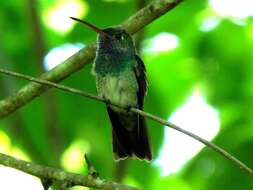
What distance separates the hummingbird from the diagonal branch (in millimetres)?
972

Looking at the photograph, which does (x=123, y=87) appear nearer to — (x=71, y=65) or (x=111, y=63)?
(x=111, y=63)

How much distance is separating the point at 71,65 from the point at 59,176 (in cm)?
84

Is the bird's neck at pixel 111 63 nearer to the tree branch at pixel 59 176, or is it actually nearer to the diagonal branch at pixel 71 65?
the diagonal branch at pixel 71 65

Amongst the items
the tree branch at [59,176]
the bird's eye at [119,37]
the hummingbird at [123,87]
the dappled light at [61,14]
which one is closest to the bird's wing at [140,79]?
the hummingbird at [123,87]

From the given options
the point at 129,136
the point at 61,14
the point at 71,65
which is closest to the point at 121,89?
the point at 129,136

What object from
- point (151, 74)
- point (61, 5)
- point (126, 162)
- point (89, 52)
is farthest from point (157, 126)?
point (61, 5)

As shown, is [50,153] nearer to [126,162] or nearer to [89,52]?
[126,162]

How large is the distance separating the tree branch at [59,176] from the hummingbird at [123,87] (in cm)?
150

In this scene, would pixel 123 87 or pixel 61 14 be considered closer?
pixel 123 87

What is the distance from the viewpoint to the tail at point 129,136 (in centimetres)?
526

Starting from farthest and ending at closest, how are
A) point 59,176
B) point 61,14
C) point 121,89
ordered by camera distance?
point 61,14
point 121,89
point 59,176

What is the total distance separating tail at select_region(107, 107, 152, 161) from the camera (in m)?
5.26

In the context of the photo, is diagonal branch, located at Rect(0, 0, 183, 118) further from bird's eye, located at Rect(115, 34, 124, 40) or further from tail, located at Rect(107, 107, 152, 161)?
bird's eye, located at Rect(115, 34, 124, 40)

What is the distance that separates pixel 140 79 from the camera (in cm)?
553
